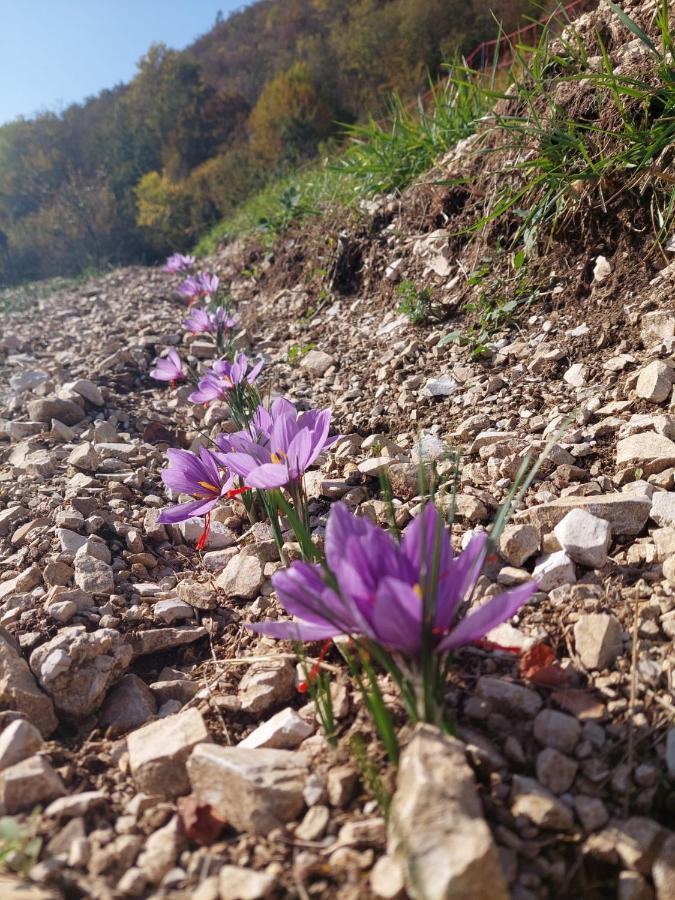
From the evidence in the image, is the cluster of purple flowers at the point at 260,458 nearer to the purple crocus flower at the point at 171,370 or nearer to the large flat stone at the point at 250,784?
the large flat stone at the point at 250,784

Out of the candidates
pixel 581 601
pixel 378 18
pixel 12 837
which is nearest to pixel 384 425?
pixel 581 601

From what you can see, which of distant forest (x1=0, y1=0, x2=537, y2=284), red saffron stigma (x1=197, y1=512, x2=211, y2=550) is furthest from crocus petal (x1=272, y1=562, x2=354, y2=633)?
distant forest (x1=0, y1=0, x2=537, y2=284)

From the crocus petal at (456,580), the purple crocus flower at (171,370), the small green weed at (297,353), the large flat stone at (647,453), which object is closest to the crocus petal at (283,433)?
the crocus petal at (456,580)

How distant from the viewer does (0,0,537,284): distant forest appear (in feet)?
35.8

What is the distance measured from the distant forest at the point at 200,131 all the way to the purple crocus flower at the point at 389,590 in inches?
333

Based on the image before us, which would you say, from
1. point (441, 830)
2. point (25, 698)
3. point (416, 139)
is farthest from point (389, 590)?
point (416, 139)

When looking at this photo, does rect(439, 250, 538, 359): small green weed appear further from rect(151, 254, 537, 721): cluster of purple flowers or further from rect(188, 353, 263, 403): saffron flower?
rect(151, 254, 537, 721): cluster of purple flowers

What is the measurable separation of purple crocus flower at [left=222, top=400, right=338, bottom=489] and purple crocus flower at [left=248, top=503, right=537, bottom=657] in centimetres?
32

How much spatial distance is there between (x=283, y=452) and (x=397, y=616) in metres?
0.58

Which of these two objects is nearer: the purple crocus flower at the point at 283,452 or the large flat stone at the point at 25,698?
the large flat stone at the point at 25,698

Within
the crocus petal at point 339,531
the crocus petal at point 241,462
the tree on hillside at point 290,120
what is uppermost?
the tree on hillside at point 290,120

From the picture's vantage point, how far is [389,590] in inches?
30.1

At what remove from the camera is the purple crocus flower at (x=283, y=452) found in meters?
1.24

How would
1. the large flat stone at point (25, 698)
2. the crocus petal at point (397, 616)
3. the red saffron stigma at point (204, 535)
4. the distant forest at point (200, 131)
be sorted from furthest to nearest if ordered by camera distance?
the distant forest at point (200, 131) → the red saffron stigma at point (204, 535) → the large flat stone at point (25, 698) → the crocus petal at point (397, 616)
